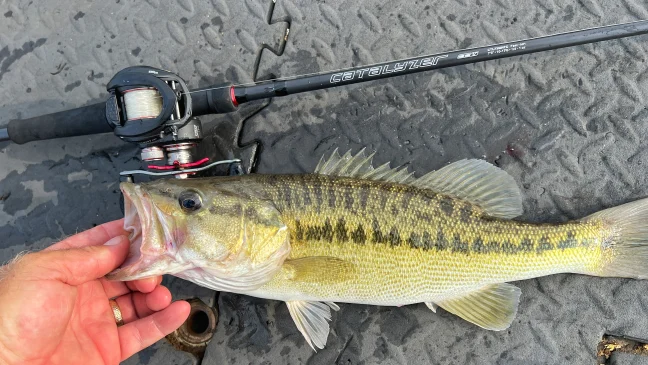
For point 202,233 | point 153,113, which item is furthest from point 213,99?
point 202,233

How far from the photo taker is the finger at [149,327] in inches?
97.5

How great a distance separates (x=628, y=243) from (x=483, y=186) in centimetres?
87

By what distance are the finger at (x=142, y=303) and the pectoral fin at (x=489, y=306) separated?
162cm

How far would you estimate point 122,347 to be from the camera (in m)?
2.46

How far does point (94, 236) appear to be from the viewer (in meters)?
2.54

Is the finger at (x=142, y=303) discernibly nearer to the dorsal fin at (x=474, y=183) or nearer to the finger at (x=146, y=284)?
the finger at (x=146, y=284)

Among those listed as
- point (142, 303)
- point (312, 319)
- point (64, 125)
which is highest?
point (64, 125)

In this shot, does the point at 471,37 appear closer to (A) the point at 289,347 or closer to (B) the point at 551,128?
(B) the point at 551,128

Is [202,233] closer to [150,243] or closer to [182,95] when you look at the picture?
[150,243]

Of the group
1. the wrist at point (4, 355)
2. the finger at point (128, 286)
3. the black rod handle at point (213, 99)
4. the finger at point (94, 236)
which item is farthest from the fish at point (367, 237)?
the wrist at point (4, 355)

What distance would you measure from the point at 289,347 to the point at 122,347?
1009 millimetres

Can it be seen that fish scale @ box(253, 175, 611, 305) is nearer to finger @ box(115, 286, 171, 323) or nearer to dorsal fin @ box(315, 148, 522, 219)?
dorsal fin @ box(315, 148, 522, 219)

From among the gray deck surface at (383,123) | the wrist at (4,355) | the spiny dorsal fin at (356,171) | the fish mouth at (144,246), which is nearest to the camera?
the wrist at (4,355)

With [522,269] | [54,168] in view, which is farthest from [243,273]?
[54,168]
